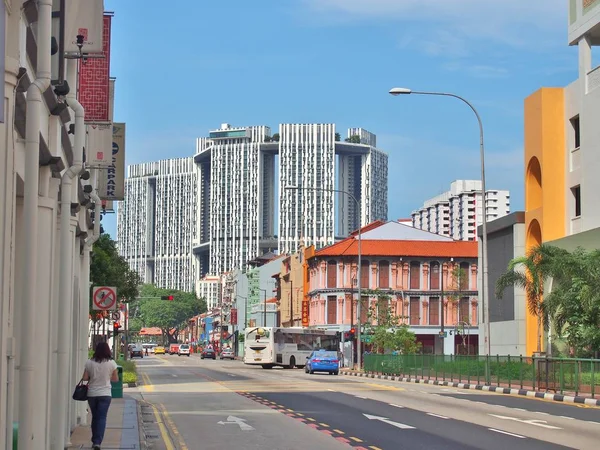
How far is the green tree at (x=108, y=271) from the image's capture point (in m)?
52.0

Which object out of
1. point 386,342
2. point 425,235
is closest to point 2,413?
point 386,342

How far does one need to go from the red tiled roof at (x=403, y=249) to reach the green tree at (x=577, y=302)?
58.1m

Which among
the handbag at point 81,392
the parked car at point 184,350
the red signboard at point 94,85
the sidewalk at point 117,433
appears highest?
the red signboard at point 94,85

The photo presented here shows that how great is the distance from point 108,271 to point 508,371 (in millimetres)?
21872

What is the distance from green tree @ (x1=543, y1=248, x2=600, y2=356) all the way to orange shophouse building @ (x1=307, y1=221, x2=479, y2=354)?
187 ft

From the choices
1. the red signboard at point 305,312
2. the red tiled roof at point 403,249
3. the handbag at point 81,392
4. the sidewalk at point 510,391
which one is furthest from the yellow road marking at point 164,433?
the red signboard at point 305,312

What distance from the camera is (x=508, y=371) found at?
40.8m

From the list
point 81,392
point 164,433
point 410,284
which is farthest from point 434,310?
point 81,392

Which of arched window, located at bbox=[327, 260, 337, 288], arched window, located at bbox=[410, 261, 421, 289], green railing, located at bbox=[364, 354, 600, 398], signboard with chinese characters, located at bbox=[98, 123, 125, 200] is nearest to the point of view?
signboard with chinese characters, located at bbox=[98, 123, 125, 200]

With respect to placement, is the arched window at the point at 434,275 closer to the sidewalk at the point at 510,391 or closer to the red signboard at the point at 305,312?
the red signboard at the point at 305,312

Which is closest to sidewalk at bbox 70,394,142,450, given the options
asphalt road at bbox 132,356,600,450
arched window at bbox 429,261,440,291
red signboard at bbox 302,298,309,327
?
asphalt road at bbox 132,356,600,450

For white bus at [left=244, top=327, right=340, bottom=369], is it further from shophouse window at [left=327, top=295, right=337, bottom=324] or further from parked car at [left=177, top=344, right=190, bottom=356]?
parked car at [left=177, top=344, right=190, bottom=356]

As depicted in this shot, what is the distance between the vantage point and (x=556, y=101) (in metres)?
54.2

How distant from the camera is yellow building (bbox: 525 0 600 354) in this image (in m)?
49.6
